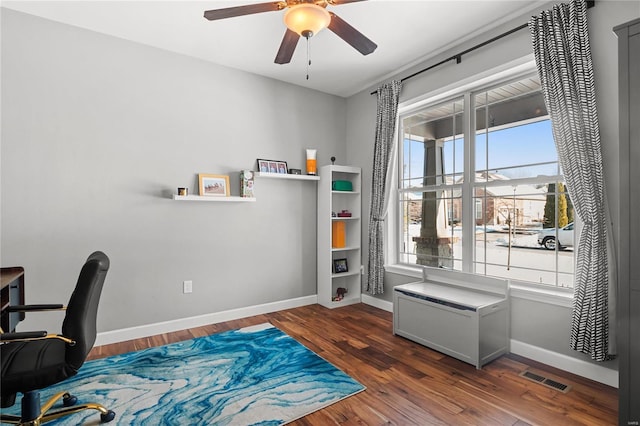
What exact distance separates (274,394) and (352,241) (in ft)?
8.23

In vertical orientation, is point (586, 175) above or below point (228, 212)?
above

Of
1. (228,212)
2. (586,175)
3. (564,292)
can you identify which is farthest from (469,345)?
(228,212)

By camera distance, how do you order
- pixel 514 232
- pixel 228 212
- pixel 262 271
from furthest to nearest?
pixel 262 271, pixel 228 212, pixel 514 232

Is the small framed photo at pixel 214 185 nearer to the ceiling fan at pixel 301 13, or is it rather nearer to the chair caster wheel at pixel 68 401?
the ceiling fan at pixel 301 13

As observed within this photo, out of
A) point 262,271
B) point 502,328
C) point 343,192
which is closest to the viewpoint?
point 502,328

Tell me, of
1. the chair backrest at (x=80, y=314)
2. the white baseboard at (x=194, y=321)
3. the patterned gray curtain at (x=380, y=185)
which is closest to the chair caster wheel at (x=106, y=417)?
the chair backrest at (x=80, y=314)

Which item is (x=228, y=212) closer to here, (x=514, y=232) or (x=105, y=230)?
(x=105, y=230)

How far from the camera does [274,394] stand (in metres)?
2.19

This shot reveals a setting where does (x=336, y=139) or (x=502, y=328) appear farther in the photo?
(x=336, y=139)

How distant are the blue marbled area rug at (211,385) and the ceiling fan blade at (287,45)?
2.32m

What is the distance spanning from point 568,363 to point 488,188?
1547mm

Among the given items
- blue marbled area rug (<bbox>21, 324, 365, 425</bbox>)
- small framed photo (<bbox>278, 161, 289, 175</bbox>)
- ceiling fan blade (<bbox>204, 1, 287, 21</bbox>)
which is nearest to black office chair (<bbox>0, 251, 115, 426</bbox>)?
blue marbled area rug (<bbox>21, 324, 365, 425</bbox>)

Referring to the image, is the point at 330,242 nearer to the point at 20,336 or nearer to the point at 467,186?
the point at 467,186

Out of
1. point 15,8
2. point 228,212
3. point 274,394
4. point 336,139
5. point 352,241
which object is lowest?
point 274,394
